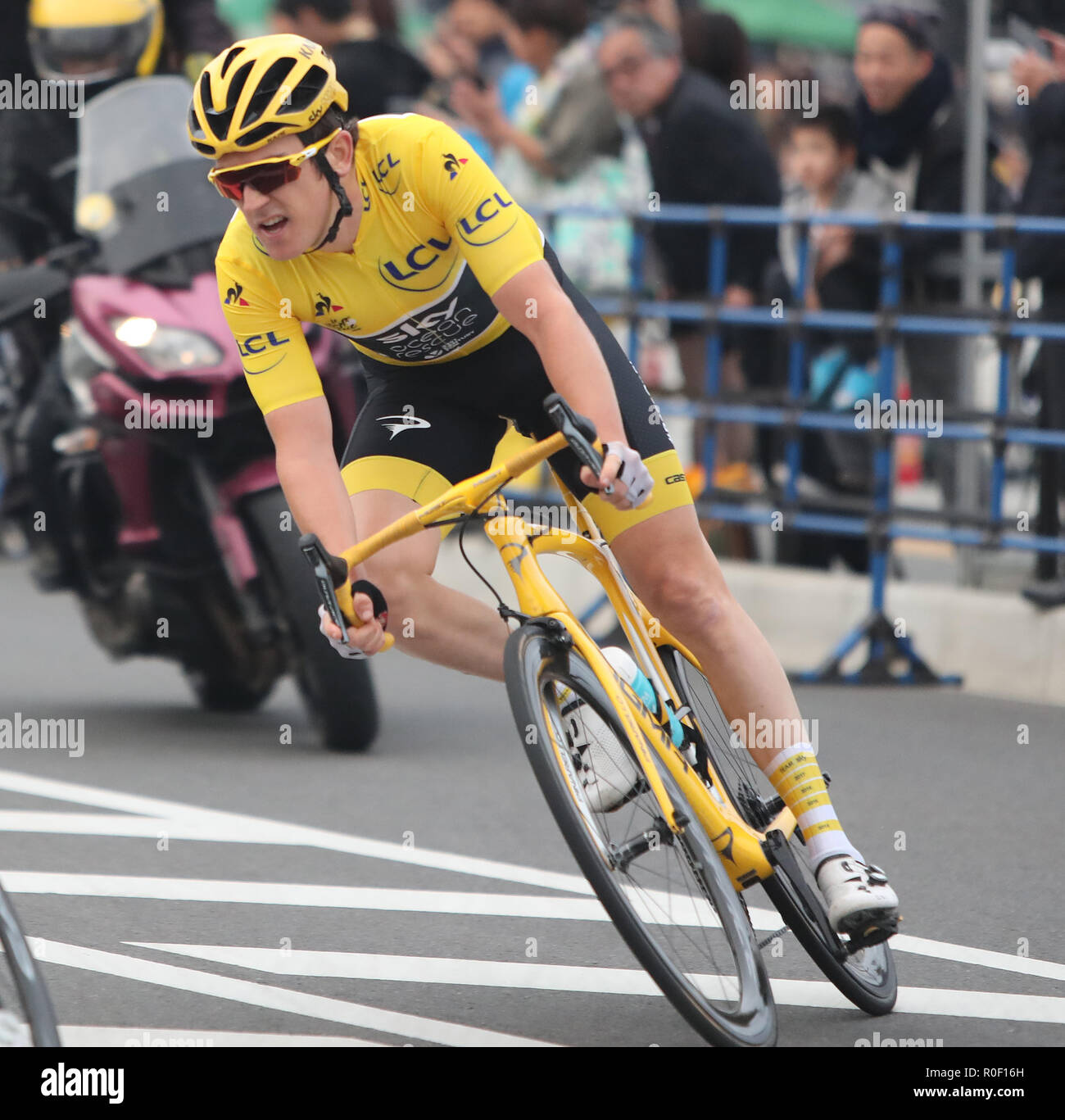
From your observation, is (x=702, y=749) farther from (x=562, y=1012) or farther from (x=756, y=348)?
(x=756, y=348)

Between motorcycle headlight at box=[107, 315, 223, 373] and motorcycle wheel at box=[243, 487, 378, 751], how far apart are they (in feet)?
1.62

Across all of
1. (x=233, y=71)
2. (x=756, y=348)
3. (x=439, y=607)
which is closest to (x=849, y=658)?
(x=756, y=348)

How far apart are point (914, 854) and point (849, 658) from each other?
11.5 ft

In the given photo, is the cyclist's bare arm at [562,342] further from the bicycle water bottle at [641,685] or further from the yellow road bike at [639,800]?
the bicycle water bottle at [641,685]

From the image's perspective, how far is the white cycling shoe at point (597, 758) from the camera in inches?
166

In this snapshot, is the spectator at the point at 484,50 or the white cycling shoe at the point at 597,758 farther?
the spectator at the point at 484,50

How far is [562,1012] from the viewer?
15.2ft

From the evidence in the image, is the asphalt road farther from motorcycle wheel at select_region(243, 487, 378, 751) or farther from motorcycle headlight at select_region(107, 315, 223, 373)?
motorcycle headlight at select_region(107, 315, 223, 373)

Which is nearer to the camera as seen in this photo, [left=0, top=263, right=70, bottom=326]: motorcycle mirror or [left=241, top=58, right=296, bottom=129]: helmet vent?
[left=241, top=58, right=296, bottom=129]: helmet vent

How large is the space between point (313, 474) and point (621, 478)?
0.78m

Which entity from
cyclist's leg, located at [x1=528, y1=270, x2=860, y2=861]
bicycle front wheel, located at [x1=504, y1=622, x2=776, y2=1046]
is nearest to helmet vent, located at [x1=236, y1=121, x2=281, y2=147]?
cyclist's leg, located at [x1=528, y1=270, x2=860, y2=861]

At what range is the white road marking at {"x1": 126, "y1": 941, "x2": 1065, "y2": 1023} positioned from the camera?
4680mm

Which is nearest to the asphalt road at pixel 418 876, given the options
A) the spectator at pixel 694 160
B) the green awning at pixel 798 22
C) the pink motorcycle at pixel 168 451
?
the pink motorcycle at pixel 168 451

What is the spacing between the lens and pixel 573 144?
11.5 m
